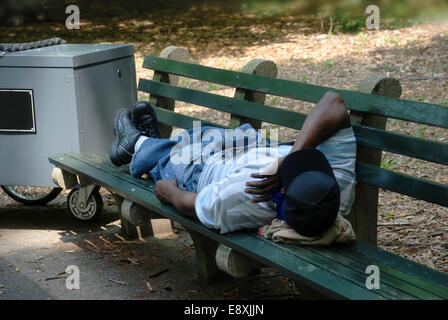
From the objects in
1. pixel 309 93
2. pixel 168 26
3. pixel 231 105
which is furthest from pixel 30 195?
pixel 168 26

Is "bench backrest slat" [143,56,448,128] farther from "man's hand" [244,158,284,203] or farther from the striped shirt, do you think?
"man's hand" [244,158,284,203]

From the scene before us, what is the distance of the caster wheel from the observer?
512 cm

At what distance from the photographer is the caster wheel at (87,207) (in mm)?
5125

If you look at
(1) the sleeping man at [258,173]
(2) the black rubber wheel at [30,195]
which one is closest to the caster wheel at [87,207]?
(2) the black rubber wheel at [30,195]

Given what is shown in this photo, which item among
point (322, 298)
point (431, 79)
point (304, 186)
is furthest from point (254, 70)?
point (431, 79)

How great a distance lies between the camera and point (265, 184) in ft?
10.6

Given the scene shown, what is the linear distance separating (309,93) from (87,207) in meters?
2.21

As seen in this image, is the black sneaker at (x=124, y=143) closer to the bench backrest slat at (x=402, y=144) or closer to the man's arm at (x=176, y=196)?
the man's arm at (x=176, y=196)

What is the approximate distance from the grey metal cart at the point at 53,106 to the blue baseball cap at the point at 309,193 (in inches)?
90.6

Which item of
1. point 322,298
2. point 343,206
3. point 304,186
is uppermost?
point 304,186

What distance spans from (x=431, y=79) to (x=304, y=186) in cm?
580
